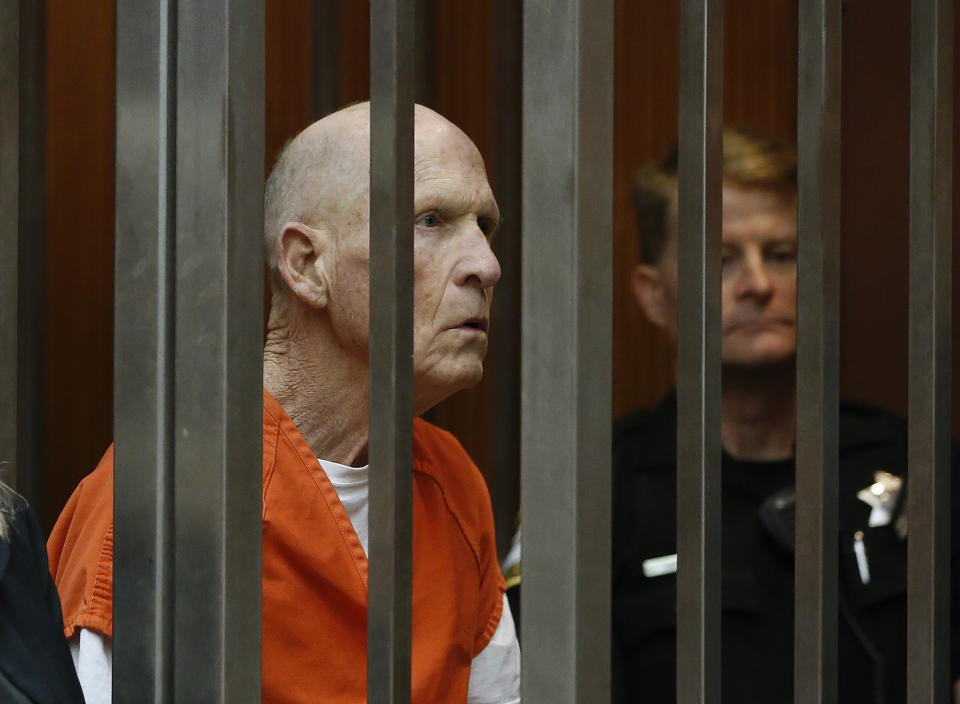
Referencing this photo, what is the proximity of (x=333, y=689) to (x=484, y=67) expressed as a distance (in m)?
1.85

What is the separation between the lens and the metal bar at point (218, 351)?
731 mm

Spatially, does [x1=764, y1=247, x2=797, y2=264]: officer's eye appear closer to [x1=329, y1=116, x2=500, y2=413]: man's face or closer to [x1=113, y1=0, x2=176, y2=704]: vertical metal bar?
[x1=329, y1=116, x2=500, y2=413]: man's face

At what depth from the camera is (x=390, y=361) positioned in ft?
2.40

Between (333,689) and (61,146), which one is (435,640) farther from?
(61,146)

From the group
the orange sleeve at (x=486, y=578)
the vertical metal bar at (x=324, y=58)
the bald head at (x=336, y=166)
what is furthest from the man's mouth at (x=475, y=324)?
the vertical metal bar at (x=324, y=58)

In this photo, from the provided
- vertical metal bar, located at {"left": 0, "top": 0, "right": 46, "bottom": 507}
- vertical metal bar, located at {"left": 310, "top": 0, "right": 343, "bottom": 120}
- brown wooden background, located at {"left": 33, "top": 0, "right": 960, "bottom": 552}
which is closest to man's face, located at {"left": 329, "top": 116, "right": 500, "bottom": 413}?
vertical metal bar, located at {"left": 0, "top": 0, "right": 46, "bottom": 507}

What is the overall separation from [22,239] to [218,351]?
3.77 ft

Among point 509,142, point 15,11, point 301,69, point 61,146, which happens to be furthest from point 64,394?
point 15,11

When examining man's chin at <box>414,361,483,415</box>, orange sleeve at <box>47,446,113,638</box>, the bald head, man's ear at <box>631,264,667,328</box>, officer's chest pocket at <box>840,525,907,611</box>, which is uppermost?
the bald head

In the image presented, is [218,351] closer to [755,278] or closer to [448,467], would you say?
[448,467]

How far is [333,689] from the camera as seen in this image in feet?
3.99

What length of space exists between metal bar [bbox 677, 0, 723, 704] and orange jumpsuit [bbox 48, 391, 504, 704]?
1.48ft

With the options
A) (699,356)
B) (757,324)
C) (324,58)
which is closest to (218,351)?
(699,356)

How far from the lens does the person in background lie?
75 cm
